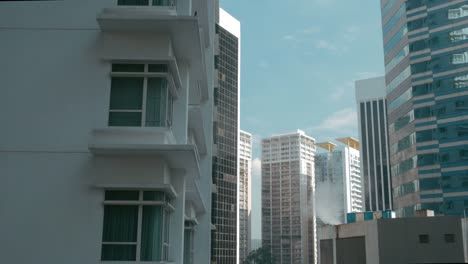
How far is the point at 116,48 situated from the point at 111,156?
7.04ft

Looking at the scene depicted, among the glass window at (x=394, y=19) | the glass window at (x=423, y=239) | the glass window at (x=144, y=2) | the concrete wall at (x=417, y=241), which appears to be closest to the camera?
the glass window at (x=144, y=2)

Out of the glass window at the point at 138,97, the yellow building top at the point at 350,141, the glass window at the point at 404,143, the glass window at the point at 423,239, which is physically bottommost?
the glass window at the point at 423,239

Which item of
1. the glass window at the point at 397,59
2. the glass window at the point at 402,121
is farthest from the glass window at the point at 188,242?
the glass window at the point at 397,59

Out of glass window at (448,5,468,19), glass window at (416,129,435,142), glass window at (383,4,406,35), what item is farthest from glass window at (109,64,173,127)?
glass window at (383,4,406,35)

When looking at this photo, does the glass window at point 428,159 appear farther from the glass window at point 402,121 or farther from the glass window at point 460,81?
the glass window at point 460,81

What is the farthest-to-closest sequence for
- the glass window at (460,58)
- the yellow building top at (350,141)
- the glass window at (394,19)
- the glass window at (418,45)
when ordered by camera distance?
1. the yellow building top at (350,141)
2. the glass window at (394,19)
3. the glass window at (418,45)
4. the glass window at (460,58)

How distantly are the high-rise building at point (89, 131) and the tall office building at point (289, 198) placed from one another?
442ft

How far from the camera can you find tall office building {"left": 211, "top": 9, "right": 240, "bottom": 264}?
92.2 m

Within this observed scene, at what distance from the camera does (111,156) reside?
10305 millimetres

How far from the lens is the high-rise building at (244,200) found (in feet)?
483

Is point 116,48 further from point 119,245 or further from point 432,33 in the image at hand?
point 432,33

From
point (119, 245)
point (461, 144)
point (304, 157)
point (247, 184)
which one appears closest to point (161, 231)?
point (119, 245)

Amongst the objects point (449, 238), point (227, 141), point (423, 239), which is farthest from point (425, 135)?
point (227, 141)

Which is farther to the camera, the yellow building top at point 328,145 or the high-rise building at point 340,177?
the yellow building top at point 328,145
